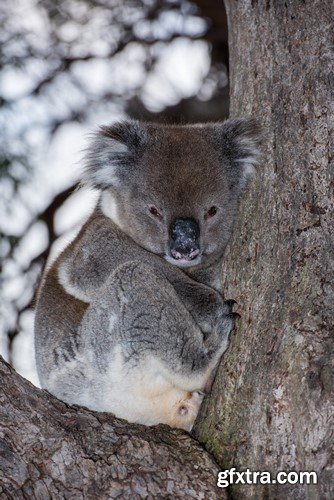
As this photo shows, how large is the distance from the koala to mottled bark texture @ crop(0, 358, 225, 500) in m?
0.44

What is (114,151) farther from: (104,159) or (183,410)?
(183,410)

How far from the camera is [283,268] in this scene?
10.3 feet

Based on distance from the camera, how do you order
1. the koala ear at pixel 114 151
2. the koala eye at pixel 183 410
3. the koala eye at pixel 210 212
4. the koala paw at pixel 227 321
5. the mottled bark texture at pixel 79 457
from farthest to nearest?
1. the koala ear at pixel 114 151
2. the koala eye at pixel 210 212
3. the koala eye at pixel 183 410
4. the koala paw at pixel 227 321
5. the mottled bark texture at pixel 79 457

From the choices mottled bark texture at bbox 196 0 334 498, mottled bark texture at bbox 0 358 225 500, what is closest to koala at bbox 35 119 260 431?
mottled bark texture at bbox 196 0 334 498

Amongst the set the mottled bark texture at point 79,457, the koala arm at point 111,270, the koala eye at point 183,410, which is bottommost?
the mottled bark texture at point 79,457

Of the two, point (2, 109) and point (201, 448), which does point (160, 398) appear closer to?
point (201, 448)

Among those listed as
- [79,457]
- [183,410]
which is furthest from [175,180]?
[79,457]

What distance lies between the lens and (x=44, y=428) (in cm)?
288

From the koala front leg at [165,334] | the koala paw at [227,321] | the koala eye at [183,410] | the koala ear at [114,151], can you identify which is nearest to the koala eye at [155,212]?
the koala ear at [114,151]

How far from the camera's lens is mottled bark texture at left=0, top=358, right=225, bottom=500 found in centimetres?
274

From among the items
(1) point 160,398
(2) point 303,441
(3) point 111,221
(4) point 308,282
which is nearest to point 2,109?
(3) point 111,221

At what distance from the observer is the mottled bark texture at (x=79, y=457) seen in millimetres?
2740

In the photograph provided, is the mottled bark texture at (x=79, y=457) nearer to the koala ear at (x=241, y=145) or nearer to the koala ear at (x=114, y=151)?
the koala ear at (x=114, y=151)

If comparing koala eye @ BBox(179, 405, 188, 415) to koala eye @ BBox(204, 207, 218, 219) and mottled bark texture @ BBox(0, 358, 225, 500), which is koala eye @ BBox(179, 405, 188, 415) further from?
koala eye @ BBox(204, 207, 218, 219)
